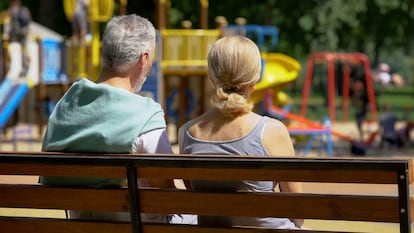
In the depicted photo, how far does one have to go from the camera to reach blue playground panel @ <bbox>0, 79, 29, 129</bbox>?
746 inches

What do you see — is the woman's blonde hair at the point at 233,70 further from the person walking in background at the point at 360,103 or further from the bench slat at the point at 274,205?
the person walking in background at the point at 360,103

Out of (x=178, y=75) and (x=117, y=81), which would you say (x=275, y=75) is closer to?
(x=178, y=75)

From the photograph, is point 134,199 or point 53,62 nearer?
point 134,199

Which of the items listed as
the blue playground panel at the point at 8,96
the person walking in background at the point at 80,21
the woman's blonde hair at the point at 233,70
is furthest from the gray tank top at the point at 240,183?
the person walking in background at the point at 80,21

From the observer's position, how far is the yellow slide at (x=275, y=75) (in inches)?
758

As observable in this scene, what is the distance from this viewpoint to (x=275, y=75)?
20188 mm

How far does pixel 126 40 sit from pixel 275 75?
16316mm

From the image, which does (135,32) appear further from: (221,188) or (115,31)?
(221,188)

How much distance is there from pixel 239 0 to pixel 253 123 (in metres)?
28.1

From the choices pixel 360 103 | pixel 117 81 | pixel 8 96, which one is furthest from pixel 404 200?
pixel 360 103

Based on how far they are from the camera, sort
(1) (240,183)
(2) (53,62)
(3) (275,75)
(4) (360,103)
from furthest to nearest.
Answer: (2) (53,62), (4) (360,103), (3) (275,75), (1) (240,183)

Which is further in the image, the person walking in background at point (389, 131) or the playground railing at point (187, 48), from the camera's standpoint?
the person walking in background at point (389, 131)

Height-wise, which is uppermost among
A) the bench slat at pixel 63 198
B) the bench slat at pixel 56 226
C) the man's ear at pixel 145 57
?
the man's ear at pixel 145 57

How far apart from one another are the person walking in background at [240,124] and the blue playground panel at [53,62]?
17515 mm
